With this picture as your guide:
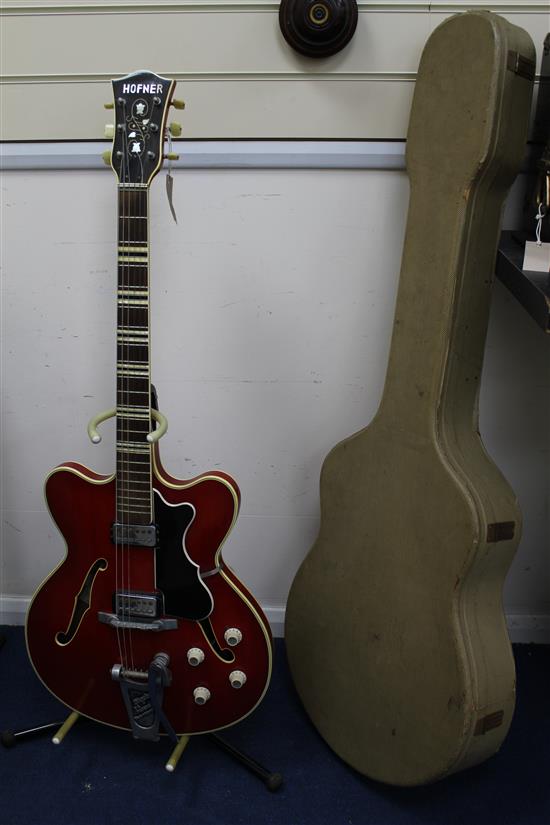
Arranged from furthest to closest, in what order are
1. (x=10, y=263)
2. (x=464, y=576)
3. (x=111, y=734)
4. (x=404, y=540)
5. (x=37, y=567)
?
1. (x=37, y=567)
2. (x=10, y=263)
3. (x=111, y=734)
4. (x=404, y=540)
5. (x=464, y=576)

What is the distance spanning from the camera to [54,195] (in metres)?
1.56

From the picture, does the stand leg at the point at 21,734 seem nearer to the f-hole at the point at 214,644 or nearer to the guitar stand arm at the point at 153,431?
the f-hole at the point at 214,644

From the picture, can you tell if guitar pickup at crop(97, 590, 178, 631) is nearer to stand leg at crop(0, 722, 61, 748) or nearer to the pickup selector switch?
the pickup selector switch

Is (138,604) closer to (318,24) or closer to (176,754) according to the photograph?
(176,754)

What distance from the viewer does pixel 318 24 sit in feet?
4.50

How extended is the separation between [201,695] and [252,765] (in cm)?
19

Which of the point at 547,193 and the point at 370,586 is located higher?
the point at 547,193

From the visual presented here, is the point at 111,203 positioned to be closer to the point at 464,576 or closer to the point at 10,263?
the point at 10,263

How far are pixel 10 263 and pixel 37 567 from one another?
751mm

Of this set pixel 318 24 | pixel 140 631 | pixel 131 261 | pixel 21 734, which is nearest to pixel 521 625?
pixel 140 631

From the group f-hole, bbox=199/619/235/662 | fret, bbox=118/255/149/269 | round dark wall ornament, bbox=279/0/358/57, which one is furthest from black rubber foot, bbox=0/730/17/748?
round dark wall ornament, bbox=279/0/358/57

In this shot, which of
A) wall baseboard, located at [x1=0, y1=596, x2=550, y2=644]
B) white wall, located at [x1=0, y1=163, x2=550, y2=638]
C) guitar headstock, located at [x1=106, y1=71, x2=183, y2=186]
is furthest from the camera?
wall baseboard, located at [x1=0, y1=596, x2=550, y2=644]

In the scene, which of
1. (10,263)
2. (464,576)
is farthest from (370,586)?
(10,263)

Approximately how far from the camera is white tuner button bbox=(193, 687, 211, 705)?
1.36 metres
